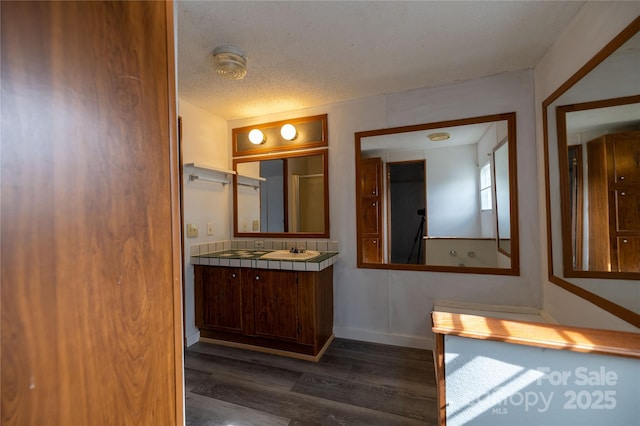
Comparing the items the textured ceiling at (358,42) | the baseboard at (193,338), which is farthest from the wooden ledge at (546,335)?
the baseboard at (193,338)

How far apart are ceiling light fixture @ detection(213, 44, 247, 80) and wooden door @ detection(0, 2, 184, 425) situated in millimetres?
655

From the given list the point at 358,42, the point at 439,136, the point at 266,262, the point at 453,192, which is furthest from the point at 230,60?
the point at 453,192

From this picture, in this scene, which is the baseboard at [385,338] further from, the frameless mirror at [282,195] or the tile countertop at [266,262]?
the frameless mirror at [282,195]

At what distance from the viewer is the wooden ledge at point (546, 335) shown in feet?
2.69

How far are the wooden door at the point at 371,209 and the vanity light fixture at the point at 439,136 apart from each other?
0.47 m

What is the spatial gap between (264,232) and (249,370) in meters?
1.31

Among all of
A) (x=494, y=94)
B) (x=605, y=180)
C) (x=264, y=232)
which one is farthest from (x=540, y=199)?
(x=264, y=232)

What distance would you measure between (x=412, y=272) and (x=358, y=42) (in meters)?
1.85

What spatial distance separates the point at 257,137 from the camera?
9.08ft

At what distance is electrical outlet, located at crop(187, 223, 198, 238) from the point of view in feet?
7.93

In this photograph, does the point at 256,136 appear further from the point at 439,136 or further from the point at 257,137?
the point at 439,136

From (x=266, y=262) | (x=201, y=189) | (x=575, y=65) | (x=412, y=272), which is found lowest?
(x=412, y=272)

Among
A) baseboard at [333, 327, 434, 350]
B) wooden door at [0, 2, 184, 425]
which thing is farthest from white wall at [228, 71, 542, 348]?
wooden door at [0, 2, 184, 425]

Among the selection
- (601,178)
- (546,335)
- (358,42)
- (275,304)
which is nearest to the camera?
(546,335)
